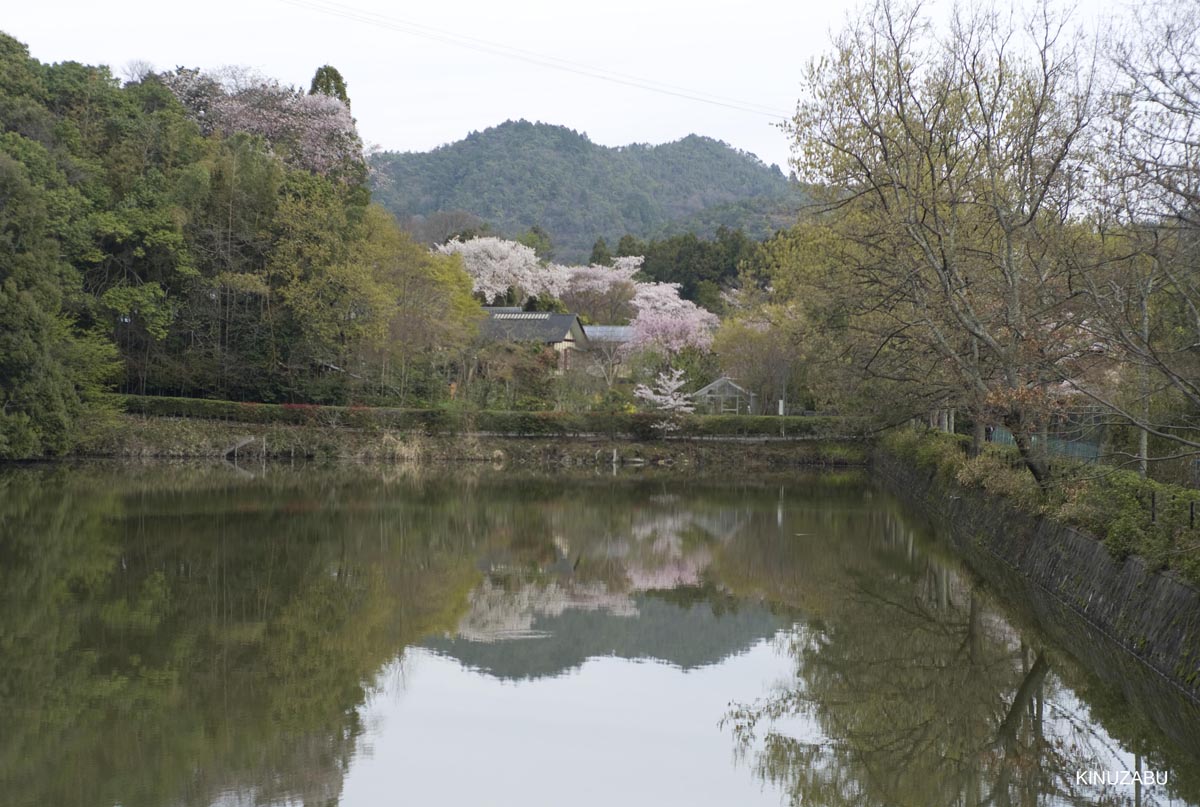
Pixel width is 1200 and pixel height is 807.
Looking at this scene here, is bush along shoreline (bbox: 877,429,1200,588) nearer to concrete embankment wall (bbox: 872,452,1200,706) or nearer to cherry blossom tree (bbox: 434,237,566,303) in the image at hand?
concrete embankment wall (bbox: 872,452,1200,706)

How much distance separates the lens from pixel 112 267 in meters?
35.7

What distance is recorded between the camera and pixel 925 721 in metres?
9.01

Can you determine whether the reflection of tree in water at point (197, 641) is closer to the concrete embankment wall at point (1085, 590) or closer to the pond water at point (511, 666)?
the pond water at point (511, 666)

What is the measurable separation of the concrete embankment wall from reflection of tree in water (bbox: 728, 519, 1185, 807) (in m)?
0.69

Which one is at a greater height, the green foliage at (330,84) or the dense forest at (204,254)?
the green foliage at (330,84)

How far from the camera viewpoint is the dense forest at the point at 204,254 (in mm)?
32906

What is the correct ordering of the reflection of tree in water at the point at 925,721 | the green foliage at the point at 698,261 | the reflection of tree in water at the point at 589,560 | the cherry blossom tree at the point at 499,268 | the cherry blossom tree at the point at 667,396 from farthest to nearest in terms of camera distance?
the green foliage at the point at 698,261, the cherry blossom tree at the point at 499,268, the cherry blossom tree at the point at 667,396, the reflection of tree in water at the point at 589,560, the reflection of tree in water at the point at 925,721

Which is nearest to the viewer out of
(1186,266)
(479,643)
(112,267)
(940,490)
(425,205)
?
(1186,266)

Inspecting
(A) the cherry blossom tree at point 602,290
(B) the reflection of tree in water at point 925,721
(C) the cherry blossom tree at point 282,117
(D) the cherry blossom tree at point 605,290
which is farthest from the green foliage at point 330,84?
(B) the reflection of tree in water at point 925,721

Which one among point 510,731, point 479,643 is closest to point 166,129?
point 479,643

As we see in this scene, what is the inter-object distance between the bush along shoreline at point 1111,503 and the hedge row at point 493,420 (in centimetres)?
1667

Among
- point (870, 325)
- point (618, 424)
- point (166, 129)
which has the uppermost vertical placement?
point (166, 129)

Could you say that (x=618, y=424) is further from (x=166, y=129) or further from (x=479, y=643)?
(x=479, y=643)

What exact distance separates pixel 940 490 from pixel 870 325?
11.6 feet
